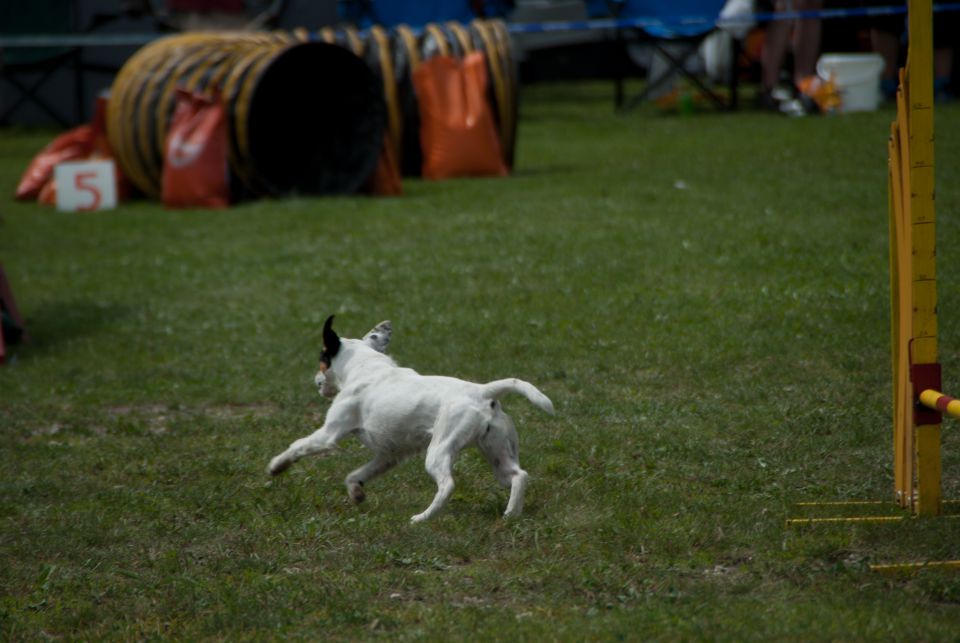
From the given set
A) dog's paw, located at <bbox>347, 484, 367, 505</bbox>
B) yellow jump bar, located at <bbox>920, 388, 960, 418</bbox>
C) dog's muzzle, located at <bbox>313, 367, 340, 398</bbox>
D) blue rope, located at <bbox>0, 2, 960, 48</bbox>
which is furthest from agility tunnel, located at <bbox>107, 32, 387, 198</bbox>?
yellow jump bar, located at <bbox>920, 388, 960, 418</bbox>

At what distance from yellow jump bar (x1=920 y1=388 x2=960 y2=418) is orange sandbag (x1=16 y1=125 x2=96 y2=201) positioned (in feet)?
45.9

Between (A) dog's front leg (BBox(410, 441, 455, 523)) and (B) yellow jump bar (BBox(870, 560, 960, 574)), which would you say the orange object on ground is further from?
(B) yellow jump bar (BBox(870, 560, 960, 574))

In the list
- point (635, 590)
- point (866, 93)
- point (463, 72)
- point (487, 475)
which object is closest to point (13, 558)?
point (487, 475)

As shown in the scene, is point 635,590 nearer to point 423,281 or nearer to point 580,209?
point 423,281

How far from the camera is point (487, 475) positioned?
602cm

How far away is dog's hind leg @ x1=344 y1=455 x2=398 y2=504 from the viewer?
5554mm

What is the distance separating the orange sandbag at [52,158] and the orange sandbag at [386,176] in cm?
472

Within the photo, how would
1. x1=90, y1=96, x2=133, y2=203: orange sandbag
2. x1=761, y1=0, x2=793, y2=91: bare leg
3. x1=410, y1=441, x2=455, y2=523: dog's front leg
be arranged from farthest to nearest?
x1=761, y1=0, x2=793, y2=91: bare leg, x1=90, y1=96, x2=133, y2=203: orange sandbag, x1=410, y1=441, x2=455, y2=523: dog's front leg

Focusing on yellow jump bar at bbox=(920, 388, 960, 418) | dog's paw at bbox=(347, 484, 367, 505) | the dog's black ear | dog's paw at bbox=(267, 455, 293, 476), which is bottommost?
dog's paw at bbox=(347, 484, 367, 505)

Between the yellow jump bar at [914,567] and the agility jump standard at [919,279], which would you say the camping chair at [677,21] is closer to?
the agility jump standard at [919,279]

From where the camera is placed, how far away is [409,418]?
210 inches

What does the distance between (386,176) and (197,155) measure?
2.11 m

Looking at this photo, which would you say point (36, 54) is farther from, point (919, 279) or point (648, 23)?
point (919, 279)

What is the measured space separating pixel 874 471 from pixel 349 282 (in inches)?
219
